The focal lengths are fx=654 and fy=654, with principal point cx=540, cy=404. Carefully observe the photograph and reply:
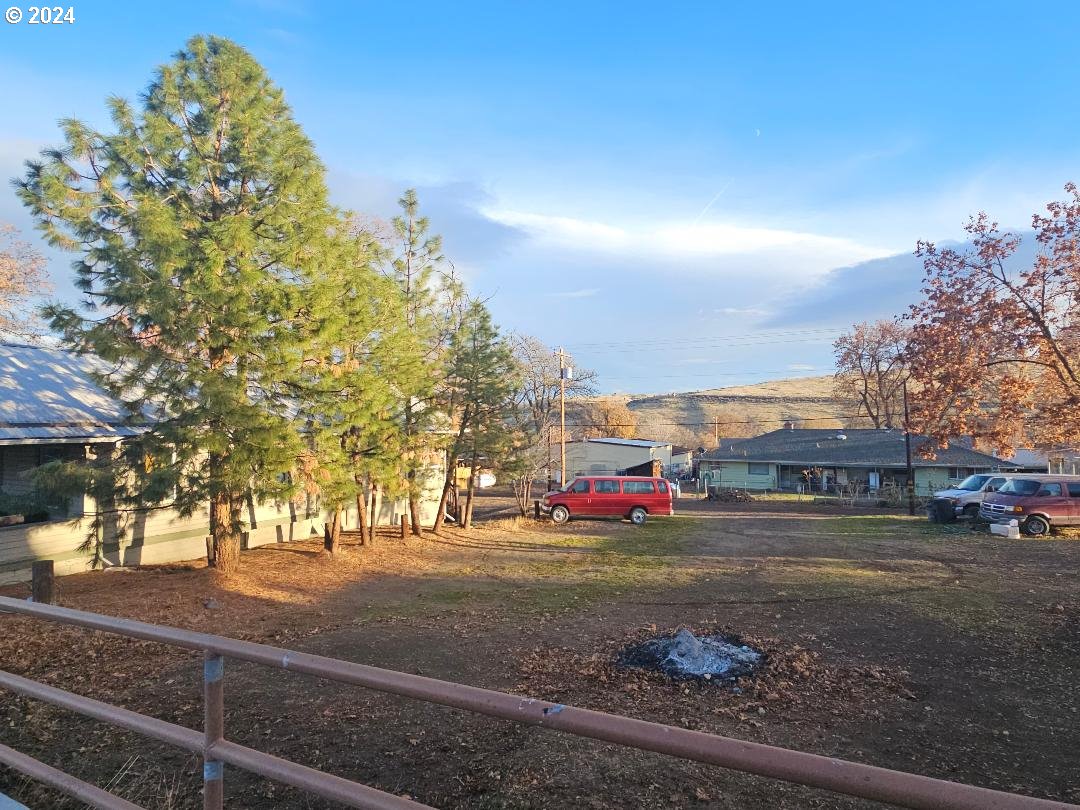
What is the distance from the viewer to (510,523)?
24.0 m

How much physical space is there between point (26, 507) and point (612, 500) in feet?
58.8

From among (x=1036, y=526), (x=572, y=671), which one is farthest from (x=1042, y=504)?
(x=572, y=671)

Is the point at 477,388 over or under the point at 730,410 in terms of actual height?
under

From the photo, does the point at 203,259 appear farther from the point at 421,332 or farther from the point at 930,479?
the point at 930,479

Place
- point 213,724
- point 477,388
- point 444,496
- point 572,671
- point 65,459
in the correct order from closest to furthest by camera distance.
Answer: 1. point 213,724
2. point 572,671
3. point 65,459
4. point 477,388
5. point 444,496

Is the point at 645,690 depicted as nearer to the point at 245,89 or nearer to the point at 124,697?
the point at 124,697

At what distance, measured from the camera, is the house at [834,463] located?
38.8m

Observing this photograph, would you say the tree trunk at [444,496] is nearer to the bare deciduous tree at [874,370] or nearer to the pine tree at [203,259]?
the pine tree at [203,259]

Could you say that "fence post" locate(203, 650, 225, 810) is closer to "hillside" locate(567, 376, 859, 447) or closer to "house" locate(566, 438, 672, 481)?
"house" locate(566, 438, 672, 481)

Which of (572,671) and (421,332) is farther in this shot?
(421,332)

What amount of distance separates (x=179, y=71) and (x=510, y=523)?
16990mm

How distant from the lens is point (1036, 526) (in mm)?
20422

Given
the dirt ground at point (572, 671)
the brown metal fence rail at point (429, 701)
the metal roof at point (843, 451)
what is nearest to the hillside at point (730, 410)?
the metal roof at point (843, 451)

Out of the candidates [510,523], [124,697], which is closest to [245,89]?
[124,697]
